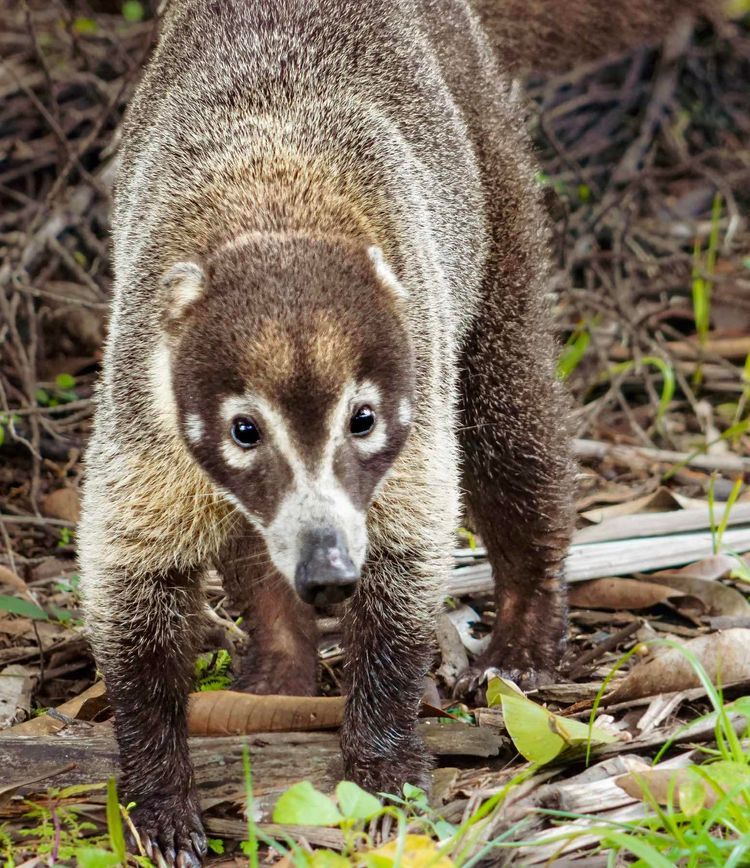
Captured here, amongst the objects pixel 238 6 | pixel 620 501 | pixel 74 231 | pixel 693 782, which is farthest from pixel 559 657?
pixel 74 231

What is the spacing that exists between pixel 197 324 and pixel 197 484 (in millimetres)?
518

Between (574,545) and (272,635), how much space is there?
4.77ft

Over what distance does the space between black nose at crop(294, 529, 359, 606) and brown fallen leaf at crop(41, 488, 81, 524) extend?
2770 mm

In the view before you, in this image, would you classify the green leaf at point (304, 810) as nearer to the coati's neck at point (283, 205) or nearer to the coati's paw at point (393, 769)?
the coati's paw at point (393, 769)

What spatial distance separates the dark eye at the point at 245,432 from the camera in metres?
3.50

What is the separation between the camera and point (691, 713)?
4238 millimetres

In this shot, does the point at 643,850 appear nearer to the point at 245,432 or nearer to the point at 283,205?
the point at 245,432

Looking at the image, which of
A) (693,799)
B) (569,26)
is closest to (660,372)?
(569,26)

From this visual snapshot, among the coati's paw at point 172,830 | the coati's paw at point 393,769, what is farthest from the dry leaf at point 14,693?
the coati's paw at point 393,769

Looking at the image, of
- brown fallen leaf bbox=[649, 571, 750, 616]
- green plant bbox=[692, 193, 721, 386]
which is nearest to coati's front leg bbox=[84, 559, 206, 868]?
brown fallen leaf bbox=[649, 571, 750, 616]

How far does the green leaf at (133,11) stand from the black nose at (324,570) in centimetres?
581

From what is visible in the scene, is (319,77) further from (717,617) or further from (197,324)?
(717,617)

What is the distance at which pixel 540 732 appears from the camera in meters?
3.73

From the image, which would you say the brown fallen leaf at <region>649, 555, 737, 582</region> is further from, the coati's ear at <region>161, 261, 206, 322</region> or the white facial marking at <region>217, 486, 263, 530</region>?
the coati's ear at <region>161, 261, 206, 322</region>
